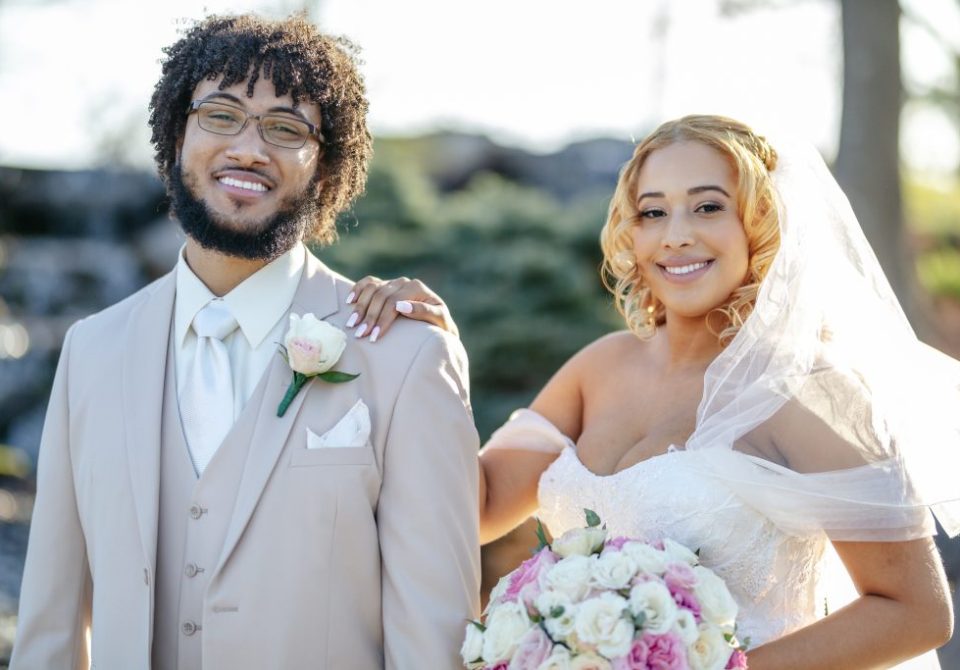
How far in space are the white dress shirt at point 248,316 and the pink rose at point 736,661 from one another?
4.45 ft

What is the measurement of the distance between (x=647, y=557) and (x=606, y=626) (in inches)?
9.1

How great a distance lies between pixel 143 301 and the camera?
3.46 meters

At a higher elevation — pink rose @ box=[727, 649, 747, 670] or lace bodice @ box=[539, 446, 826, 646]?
lace bodice @ box=[539, 446, 826, 646]

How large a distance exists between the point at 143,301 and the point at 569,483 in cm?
131

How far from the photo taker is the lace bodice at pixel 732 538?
335 centimetres

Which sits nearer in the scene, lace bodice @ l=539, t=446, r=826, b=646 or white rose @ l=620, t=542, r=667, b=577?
white rose @ l=620, t=542, r=667, b=577

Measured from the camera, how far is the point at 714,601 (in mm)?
2971

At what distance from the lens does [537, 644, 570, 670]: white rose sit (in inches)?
112

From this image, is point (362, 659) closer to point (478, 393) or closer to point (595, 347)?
point (595, 347)

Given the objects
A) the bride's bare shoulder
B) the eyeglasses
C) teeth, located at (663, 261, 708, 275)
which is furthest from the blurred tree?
the eyeglasses

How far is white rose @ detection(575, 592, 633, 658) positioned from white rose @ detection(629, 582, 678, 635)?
0.03 metres

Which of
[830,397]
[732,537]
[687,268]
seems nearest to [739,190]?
[687,268]

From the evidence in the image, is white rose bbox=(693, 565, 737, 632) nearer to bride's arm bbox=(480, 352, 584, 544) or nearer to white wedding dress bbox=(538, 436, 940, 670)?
white wedding dress bbox=(538, 436, 940, 670)

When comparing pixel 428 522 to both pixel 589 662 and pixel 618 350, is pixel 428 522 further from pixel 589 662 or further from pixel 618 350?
pixel 618 350
